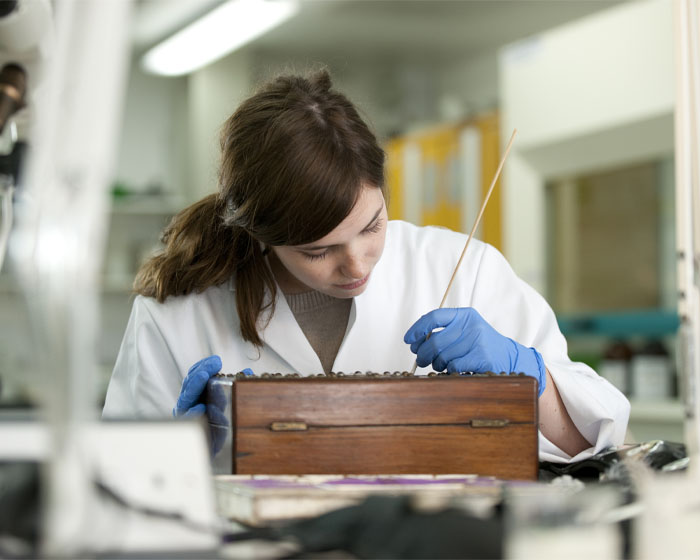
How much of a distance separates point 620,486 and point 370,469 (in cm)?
31

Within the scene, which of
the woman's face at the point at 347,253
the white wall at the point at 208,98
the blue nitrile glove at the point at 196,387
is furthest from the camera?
the white wall at the point at 208,98

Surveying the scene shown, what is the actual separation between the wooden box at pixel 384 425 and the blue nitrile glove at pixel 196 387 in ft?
0.84

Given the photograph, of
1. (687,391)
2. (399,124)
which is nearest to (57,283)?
(687,391)

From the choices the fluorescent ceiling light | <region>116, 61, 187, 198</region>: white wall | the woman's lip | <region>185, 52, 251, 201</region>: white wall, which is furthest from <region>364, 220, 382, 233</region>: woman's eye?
<region>116, 61, 187, 198</region>: white wall

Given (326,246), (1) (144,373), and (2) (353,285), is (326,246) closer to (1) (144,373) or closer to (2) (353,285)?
(2) (353,285)

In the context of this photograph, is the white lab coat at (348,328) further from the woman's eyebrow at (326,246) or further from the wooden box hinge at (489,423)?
the wooden box hinge at (489,423)

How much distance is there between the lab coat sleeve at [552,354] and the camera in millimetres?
1280

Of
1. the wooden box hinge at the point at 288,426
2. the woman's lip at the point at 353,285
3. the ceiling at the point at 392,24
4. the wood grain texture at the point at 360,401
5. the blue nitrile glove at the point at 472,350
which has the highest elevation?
the ceiling at the point at 392,24

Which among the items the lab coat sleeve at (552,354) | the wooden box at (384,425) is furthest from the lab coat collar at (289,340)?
the wooden box at (384,425)

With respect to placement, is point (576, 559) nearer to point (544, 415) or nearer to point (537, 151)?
point (544, 415)

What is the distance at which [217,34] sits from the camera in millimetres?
4496

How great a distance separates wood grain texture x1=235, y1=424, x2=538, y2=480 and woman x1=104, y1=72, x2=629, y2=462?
0.88 feet

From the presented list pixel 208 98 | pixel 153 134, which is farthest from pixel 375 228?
pixel 153 134

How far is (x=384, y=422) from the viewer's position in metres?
0.98
